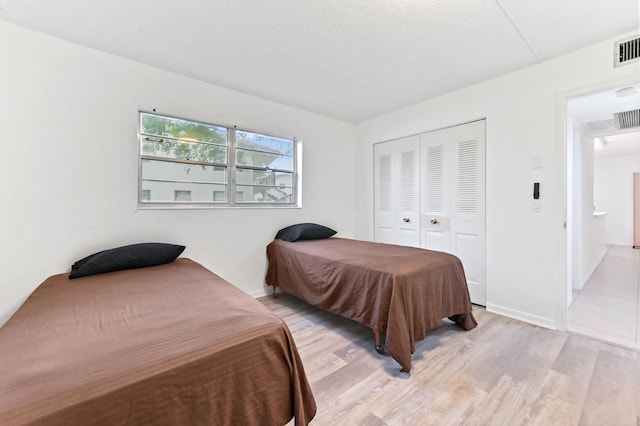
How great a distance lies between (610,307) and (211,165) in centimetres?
454

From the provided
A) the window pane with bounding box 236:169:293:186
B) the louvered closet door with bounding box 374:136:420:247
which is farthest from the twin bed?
the louvered closet door with bounding box 374:136:420:247

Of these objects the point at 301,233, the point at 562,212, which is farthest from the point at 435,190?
the point at 301,233

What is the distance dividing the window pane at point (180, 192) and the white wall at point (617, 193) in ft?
31.1

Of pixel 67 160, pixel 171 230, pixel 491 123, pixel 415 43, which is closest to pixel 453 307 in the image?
pixel 491 123

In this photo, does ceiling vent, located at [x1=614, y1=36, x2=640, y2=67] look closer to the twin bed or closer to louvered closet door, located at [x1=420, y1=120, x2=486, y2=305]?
louvered closet door, located at [x1=420, y1=120, x2=486, y2=305]

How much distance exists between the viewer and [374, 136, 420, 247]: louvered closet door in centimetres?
354

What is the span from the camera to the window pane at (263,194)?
3244 mm

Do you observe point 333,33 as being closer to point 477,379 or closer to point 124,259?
point 124,259

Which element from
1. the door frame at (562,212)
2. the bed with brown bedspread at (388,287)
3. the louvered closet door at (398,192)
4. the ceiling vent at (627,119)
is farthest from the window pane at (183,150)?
the ceiling vent at (627,119)

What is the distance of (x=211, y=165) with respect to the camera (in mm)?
2980

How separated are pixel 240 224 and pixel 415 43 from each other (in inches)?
97.6

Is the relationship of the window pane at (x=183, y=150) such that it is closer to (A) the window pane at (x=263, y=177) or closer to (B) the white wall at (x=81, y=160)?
(B) the white wall at (x=81, y=160)

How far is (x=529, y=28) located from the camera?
6.58 feet

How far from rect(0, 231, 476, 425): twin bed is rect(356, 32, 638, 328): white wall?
115 centimetres
